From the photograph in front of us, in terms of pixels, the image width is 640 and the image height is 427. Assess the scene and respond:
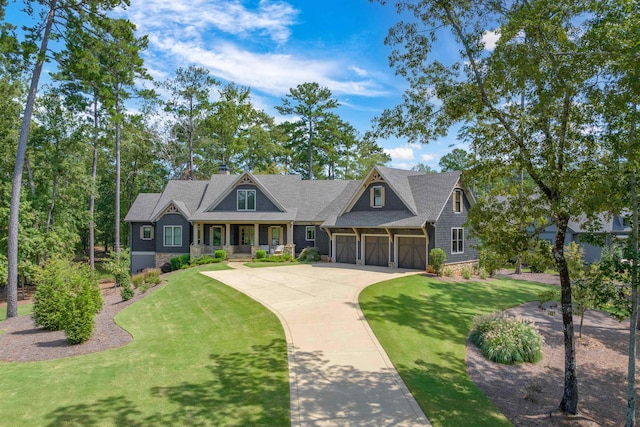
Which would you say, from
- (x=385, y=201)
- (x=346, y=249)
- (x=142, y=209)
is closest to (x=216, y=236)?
(x=142, y=209)

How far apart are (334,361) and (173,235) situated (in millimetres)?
24202

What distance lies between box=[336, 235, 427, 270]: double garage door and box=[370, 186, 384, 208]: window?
2283 mm

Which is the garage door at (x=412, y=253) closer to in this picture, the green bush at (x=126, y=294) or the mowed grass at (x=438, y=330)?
the mowed grass at (x=438, y=330)

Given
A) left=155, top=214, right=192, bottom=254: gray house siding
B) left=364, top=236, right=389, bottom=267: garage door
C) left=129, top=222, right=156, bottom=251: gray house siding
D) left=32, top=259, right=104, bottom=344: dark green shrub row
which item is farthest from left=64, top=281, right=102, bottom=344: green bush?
left=129, top=222, right=156, bottom=251: gray house siding

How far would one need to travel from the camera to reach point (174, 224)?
29.5m

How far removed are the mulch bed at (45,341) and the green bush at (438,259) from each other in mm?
15988

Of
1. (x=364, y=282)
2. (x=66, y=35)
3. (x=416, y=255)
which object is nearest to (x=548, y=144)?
(x=364, y=282)

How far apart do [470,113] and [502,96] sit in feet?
2.70

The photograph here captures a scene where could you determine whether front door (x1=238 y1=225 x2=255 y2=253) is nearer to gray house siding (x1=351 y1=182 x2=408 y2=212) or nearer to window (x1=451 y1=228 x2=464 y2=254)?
gray house siding (x1=351 y1=182 x2=408 y2=212)

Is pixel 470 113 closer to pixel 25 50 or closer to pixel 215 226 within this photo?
pixel 25 50

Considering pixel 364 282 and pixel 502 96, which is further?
pixel 364 282

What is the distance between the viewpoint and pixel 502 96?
28.8ft

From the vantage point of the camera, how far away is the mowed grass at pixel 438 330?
7.40 metres

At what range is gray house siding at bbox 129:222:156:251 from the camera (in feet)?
99.5
